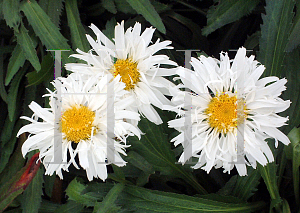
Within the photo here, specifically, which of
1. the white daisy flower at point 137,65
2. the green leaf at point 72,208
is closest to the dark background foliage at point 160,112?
the green leaf at point 72,208

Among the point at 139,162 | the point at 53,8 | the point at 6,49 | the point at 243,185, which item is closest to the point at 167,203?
the point at 139,162

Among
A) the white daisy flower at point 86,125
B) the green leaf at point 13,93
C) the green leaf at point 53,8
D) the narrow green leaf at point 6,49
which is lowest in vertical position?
the white daisy flower at point 86,125

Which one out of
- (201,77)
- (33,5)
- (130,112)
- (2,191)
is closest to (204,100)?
(201,77)

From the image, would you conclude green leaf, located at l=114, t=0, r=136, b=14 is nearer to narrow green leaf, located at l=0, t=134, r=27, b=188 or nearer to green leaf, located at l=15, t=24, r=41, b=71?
green leaf, located at l=15, t=24, r=41, b=71

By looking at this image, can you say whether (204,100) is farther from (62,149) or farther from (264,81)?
(62,149)

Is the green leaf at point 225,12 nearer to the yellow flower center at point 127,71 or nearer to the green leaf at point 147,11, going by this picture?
the green leaf at point 147,11

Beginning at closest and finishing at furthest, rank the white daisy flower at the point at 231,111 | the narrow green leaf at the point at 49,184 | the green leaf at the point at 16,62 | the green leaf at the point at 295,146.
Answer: the white daisy flower at the point at 231,111 → the green leaf at the point at 295,146 → the green leaf at the point at 16,62 → the narrow green leaf at the point at 49,184

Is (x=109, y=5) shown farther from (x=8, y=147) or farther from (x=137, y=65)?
(x=8, y=147)
